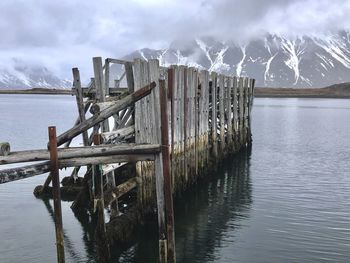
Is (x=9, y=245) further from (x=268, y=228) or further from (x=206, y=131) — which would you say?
(x=206, y=131)

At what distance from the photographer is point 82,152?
958 cm

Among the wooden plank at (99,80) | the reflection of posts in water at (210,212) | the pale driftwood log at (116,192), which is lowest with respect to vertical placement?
the reflection of posts in water at (210,212)

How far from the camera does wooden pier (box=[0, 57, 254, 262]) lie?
31.4 feet

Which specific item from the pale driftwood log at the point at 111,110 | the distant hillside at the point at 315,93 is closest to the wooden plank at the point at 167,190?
the pale driftwood log at the point at 111,110

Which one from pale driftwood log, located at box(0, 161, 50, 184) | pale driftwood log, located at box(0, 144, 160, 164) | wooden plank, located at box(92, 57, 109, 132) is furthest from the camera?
wooden plank, located at box(92, 57, 109, 132)

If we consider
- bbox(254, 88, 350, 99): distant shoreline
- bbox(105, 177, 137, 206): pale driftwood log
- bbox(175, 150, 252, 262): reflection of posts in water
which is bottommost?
bbox(254, 88, 350, 99): distant shoreline

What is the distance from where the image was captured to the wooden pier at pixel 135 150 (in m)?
9.56

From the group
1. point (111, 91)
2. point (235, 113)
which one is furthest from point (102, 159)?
point (235, 113)

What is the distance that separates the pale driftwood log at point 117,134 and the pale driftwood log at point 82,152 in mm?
2191

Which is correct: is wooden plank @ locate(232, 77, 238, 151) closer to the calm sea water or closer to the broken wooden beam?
the calm sea water

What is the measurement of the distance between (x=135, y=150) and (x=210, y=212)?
26.1 feet

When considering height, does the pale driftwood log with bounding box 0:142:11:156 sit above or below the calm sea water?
above

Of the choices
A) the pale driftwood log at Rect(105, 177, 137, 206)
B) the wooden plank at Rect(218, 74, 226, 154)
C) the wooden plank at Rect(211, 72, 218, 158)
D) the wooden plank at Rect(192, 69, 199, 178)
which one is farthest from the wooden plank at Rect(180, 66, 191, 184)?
the wooden plank at Rect(218, 74, 226, 154)

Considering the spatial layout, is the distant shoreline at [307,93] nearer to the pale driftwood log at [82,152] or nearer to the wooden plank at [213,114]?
the wooden plank at [213,114]
